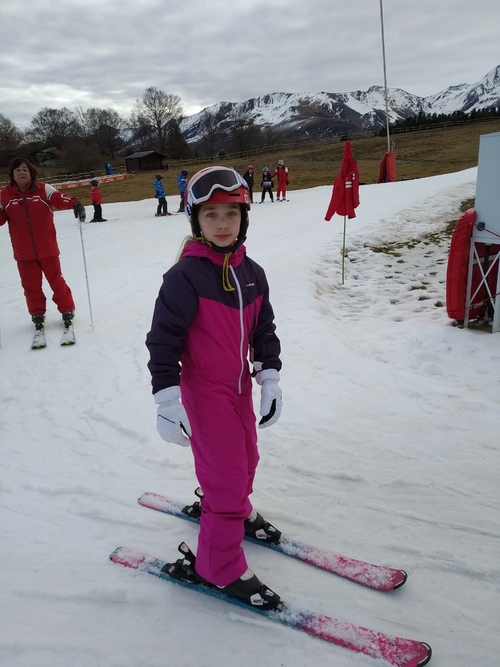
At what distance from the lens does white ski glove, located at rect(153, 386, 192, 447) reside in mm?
Result: 1963

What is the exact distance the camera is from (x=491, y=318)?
584 cm

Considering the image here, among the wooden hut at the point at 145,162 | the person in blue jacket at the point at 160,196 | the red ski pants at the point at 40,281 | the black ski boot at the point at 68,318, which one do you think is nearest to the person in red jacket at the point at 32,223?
the red ski pants at the point at 40,281

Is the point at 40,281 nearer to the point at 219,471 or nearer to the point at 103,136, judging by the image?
the point at 219,471

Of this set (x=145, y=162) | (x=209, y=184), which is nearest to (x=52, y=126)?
(x=145, y=162)

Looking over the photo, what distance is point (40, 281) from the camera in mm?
5766

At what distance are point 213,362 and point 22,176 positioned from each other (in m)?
4.57

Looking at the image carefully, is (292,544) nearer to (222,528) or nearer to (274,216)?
(222,528)

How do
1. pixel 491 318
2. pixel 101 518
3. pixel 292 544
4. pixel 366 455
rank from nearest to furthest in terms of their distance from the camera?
1. pixel 292 544
2. pixel 101 518
3. pixel 366 455
4. pixel 491 318

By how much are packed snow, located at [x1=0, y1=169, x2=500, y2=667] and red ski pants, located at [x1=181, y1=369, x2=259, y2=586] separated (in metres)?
0.27

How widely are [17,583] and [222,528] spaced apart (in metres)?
1.22

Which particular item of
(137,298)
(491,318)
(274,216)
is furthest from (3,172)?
(491,318)

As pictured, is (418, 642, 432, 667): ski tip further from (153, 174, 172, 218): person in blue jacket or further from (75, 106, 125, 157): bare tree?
(75, 106, 125, 157): bare tree

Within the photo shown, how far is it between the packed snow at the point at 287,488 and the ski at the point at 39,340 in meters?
0.09

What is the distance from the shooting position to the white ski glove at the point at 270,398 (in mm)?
2289
